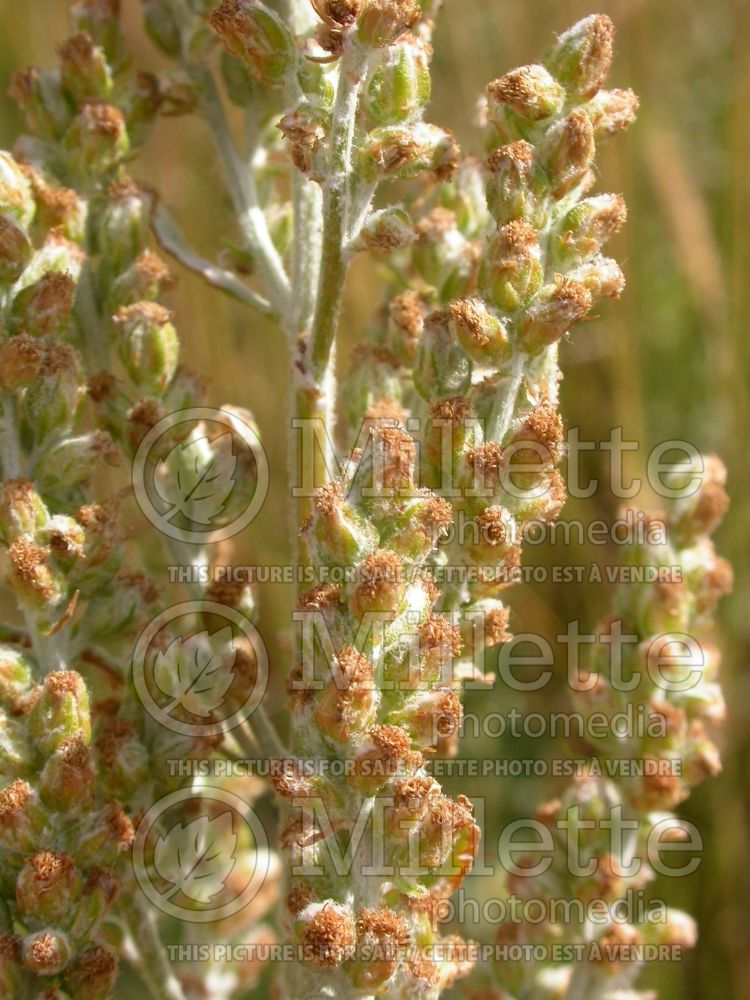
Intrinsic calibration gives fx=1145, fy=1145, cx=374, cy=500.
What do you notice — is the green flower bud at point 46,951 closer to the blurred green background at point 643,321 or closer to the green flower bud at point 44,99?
the green flower bud at point 44,99

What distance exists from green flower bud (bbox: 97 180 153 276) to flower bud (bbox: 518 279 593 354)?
3.09ft

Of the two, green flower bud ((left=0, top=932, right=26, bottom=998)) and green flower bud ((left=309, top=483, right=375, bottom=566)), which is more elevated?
green flower bud ((left=309, top=483, right=375, bottom=566))

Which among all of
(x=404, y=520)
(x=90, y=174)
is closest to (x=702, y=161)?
(x=90, y=174)

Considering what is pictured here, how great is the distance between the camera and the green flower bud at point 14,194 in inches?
88.3

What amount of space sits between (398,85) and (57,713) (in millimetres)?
1248

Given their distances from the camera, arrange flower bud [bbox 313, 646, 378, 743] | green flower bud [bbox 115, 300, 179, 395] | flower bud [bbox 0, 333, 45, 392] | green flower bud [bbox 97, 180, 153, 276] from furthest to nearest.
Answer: green flower bud [bbox 97, 180, 153, 276] < green flower bud [bbox 115, 300, 179, 395] < flower bud [bbox 0, 333, 45, 392] < flower bud [bbox 313, 646, 378, 743]

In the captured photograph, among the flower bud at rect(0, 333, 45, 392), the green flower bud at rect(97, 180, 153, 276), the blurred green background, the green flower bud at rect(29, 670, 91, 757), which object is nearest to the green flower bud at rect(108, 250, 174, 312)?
the green flower bud at rect(97, 180, 153, 276)

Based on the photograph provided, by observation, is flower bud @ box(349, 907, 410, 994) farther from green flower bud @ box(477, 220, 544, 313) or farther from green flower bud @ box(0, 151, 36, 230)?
green flower bud @ box(0, 151, 36, 230)

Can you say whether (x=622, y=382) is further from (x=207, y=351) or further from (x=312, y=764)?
(x=312, y=764)

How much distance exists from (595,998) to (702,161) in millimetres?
Result: 5030

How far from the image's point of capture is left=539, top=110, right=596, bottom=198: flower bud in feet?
6.46

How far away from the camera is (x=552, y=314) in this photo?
1944mm

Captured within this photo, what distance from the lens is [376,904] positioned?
1939 mm

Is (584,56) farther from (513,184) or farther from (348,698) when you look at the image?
(348,698)
